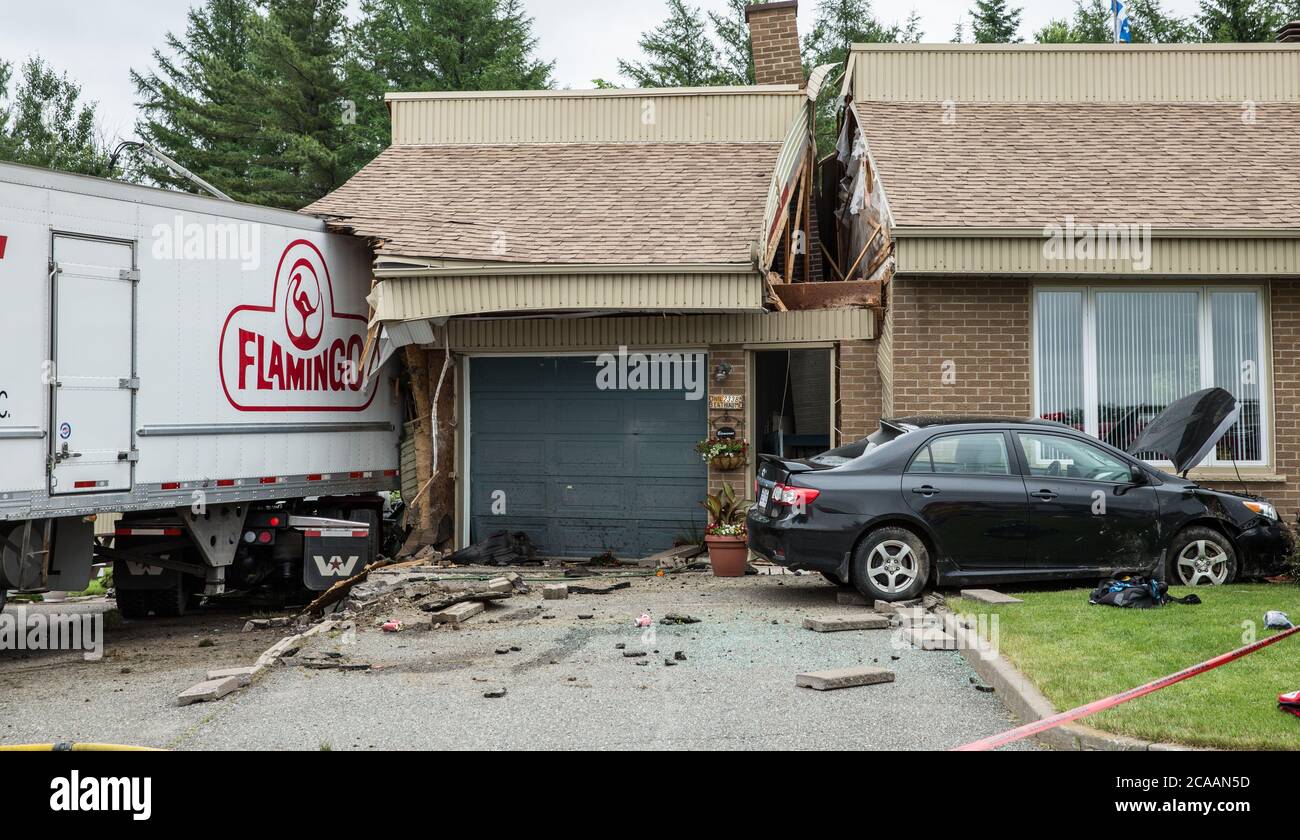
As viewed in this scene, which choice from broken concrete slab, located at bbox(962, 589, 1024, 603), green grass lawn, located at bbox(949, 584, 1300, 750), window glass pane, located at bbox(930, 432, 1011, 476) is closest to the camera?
green grass lawn, located at bbox(949, 584, 1300, 750)

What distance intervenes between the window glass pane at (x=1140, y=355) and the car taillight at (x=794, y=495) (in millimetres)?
4640

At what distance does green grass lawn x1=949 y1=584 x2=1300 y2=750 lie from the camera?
19.9 feet

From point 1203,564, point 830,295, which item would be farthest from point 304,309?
point 1203,564

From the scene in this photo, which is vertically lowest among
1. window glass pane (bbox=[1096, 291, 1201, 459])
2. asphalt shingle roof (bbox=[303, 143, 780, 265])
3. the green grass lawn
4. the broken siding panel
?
the green grass lawn

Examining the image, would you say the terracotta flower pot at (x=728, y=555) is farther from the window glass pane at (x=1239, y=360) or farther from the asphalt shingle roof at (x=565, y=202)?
the window glass pane at (x=1239, y=360)

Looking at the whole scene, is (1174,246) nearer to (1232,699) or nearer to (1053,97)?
(1053,97)

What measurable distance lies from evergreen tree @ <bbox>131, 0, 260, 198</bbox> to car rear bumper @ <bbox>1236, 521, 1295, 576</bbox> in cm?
3138

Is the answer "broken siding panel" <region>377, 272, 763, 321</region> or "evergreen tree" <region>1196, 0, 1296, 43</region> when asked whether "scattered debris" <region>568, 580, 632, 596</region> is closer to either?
"broken siding panel" <region>377, 272, 763, 321</region>

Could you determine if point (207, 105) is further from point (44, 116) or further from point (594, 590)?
point (594, 590)

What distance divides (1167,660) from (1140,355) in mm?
6670

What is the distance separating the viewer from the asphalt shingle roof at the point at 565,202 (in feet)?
45.1

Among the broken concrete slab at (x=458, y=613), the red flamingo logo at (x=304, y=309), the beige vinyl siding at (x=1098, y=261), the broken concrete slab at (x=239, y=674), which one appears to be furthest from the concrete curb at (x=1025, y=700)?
the red flamingo logo at (x=304, y=309)

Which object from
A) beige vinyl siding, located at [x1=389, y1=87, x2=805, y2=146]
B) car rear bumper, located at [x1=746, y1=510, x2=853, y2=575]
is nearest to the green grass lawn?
car rear bumper, located at [x1=746, y1=510, x2=853, y2=575]

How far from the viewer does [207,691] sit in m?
7.68
